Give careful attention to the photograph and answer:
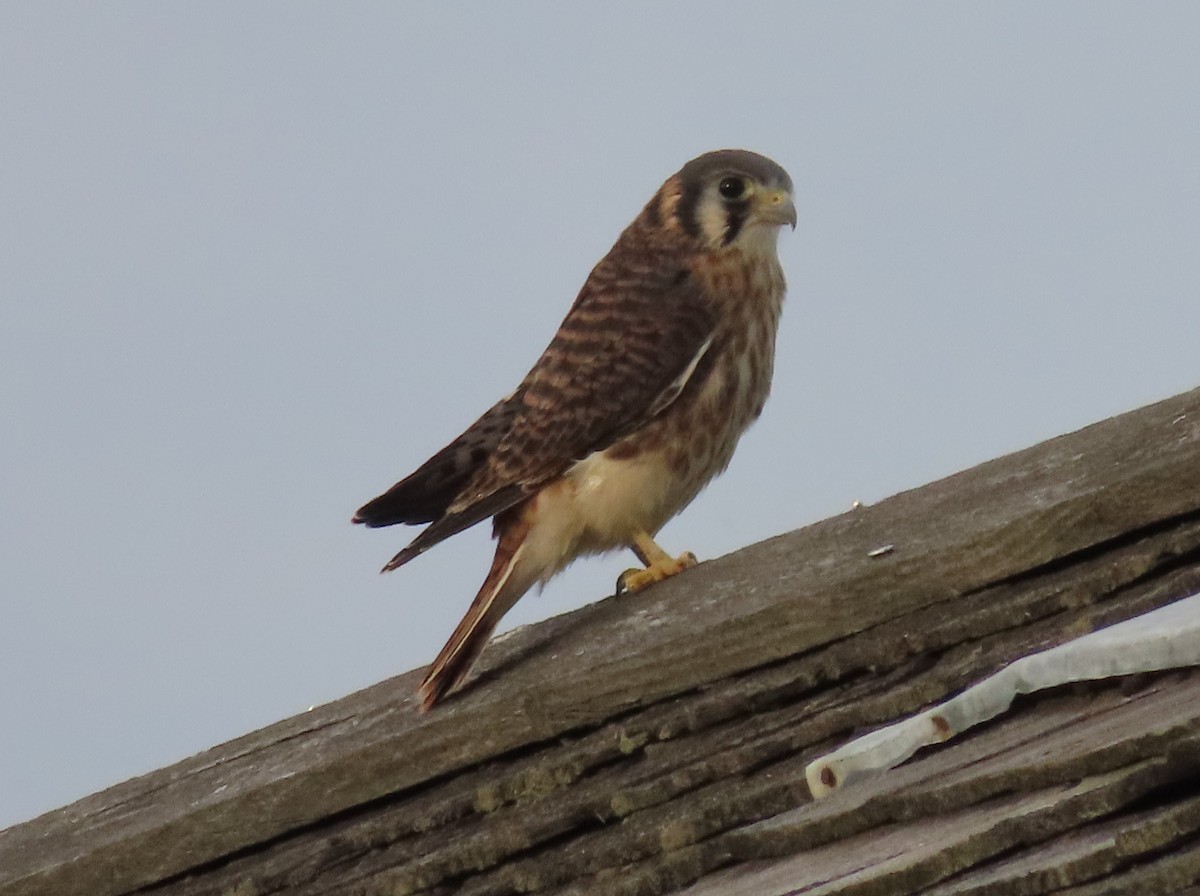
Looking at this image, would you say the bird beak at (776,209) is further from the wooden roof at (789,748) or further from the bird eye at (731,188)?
the wooden roof at (789,748)

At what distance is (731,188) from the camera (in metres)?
4.34

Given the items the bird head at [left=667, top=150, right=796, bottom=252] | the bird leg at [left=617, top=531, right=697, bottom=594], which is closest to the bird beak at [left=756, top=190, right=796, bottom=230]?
the bird head at [left=667, top=150, right=796, bottom=252]

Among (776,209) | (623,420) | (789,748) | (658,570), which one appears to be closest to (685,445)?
(623,420)

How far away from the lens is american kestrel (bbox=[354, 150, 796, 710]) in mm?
3648

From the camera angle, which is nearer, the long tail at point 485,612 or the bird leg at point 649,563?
the long tail at point 485,612

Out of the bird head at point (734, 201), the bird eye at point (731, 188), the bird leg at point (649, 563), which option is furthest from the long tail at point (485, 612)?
the bird eye at point (731, 188)

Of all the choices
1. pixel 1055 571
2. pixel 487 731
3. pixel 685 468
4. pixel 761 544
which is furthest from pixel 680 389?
pixel 1055 571

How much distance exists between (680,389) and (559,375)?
0.82 feet

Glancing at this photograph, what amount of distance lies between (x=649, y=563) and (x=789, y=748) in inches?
69.7

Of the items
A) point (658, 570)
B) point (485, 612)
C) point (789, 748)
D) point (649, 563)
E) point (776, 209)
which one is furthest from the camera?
point (776, 209)

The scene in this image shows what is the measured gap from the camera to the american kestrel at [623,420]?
3.65 meters

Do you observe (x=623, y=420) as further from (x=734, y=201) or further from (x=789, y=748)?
(x=789, y=748)

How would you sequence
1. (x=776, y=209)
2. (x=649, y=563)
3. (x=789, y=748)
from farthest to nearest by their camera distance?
(x=776, y=209), (x=649, y=563), (x=789, y=748)

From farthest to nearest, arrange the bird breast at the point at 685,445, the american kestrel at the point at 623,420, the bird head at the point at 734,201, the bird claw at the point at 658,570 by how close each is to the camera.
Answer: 1. the bird head at the point at 734,201
2. the bird breast at the point at 685,445
3. the american kestrel at the point at 623,420
4. the bird claw at the point at 658,570
